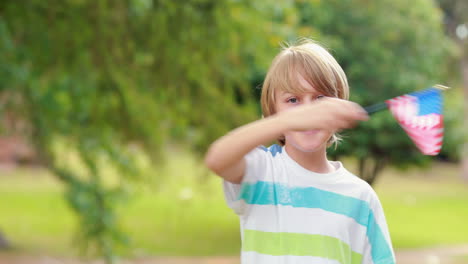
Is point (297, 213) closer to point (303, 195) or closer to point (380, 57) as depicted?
point (303, 195)

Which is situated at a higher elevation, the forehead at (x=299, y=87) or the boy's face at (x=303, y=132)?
the forehead at (x=299, y=87)

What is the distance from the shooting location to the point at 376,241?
1.80m

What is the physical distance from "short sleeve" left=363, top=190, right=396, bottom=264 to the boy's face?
0.71ft

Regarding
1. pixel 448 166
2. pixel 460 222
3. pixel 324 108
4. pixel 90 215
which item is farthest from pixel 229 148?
pixel 448 166

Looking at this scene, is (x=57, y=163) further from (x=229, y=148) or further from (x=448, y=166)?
(x=448, y=166)

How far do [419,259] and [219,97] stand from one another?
A: 7193mm

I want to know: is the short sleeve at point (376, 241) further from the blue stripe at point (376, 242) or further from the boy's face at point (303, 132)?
the boy's face at point (303, 132)

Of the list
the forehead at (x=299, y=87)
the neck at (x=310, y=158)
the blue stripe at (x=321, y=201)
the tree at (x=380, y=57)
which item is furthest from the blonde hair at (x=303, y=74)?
the tree at (x=380, y=57)

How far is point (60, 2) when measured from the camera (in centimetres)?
625

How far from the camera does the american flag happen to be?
1597 millimetres

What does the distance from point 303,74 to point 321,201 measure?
0.33 m

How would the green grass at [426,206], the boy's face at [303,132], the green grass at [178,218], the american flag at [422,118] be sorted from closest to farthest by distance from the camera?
the american flag at [422,118]
the boy's face at [303,132]
the green grass at [178,218]
the green grass at [426,206]

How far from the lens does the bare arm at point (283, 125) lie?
4.75ft

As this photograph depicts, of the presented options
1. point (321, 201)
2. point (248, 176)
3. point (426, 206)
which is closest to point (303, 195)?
point (321, 201)
